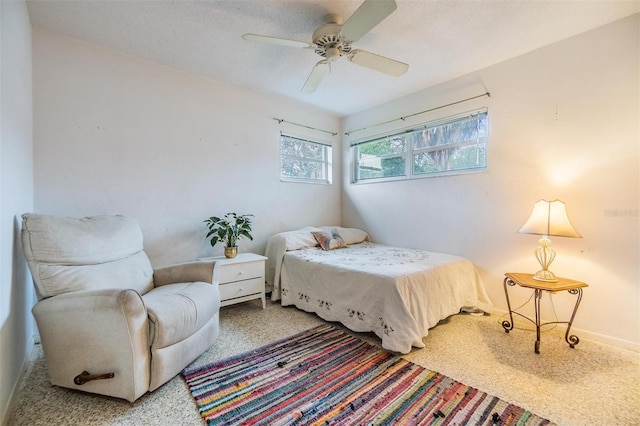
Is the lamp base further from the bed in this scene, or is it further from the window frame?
the window frame

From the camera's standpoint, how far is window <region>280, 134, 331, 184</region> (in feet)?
12.4

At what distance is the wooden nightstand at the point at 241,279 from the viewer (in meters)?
2.59

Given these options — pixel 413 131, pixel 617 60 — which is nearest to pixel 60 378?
pixel 413 131

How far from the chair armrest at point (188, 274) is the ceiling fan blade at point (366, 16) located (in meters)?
1.92

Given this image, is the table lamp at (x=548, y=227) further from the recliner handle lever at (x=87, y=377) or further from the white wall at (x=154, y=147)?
the recliner handle lever at (x=87, y=377)

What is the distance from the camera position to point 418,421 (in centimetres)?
137

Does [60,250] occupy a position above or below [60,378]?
above

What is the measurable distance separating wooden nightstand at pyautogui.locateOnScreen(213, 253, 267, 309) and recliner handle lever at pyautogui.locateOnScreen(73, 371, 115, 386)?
3.67 ft

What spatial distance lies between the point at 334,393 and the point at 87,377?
4.38 ft

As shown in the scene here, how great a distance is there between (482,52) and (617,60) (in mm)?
937

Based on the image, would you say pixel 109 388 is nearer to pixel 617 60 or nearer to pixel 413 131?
pixel 413 131

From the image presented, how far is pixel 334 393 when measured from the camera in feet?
5.18

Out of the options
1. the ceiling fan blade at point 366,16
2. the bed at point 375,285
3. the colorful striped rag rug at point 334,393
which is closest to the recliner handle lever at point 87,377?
the colorful striped rag rug at point 334,393

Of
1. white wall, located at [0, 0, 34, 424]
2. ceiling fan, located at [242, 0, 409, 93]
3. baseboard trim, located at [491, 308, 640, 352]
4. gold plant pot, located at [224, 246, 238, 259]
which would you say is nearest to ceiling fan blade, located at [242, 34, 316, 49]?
ceiling fan, located at [242, 0, 409, 93]
